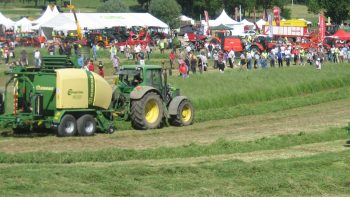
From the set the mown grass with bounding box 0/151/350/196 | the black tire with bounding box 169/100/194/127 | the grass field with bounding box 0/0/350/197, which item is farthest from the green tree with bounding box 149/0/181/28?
the mown grass with bounding box 0/151/350/196

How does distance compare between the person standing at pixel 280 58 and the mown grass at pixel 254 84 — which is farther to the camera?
the person standing at pixel 280 58

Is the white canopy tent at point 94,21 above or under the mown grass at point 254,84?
above

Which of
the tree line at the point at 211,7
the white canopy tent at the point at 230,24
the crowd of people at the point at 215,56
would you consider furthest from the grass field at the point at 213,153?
the tree line at the point at 211,7

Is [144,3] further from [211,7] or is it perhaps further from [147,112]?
[147,112]

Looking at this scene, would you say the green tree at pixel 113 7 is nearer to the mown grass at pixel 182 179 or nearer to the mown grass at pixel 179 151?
the mown grass at pixel 179 151

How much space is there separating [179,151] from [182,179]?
14.8ft

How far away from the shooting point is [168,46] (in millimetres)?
62000

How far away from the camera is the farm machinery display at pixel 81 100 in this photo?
21391 mm

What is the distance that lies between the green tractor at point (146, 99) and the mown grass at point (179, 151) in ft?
11.5

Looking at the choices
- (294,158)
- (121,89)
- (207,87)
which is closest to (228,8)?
(207,87)

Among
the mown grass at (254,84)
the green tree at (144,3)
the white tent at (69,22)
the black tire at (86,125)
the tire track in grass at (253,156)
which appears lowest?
the tire track in grass at (253,156)

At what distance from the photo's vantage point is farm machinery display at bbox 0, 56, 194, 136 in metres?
21.4

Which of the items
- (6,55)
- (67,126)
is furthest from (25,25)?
(67,126)

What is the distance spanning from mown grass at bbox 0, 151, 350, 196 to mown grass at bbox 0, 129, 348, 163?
3.77 feet
